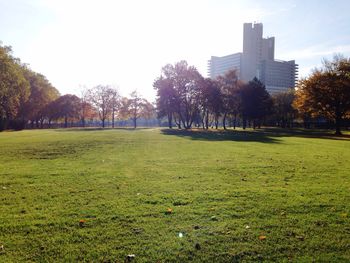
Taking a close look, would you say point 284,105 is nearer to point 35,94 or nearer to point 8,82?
point 35,94

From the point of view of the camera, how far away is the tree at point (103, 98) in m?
97.4

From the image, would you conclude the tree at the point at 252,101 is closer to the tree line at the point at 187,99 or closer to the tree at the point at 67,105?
the tree line at the point at 187,99

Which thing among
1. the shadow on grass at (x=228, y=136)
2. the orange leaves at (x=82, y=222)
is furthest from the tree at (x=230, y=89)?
the orange leaves at (x=82, y=222)

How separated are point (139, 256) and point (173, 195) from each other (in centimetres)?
342

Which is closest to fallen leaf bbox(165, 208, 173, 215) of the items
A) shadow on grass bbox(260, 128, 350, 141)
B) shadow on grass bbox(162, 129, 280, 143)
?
shadow on grass bbox(162, 129, 280, 143)

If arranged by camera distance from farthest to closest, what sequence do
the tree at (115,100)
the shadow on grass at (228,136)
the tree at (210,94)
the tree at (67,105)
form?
the tree at (115,100), the tree at (67,105), the tree at (210,94), the shadow on grass at (228,136)

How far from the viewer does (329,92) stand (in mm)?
54094

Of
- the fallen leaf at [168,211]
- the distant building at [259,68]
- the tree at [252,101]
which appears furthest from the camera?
the distant building at [259,68]

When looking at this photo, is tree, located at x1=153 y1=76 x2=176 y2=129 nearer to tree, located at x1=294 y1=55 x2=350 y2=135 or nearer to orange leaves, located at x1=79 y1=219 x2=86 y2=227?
tree, located at x1=294 y1=55 x2=350 y2=135

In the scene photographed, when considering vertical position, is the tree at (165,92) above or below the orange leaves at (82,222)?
above

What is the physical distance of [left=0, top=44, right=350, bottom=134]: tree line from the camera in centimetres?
5434

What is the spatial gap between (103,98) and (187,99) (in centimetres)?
3793

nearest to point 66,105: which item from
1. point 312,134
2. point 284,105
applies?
point 284,105

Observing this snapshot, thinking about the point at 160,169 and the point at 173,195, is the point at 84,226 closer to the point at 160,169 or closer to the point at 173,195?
the point at 173,195
